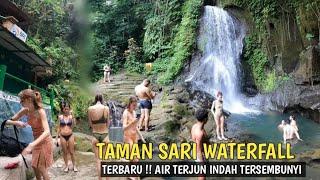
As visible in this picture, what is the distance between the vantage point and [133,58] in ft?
85.1

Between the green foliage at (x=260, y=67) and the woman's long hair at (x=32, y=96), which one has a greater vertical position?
the green foliage at (x=260, y=67)

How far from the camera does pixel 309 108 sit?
61.8ft

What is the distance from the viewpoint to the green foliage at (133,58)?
25438 millimetres

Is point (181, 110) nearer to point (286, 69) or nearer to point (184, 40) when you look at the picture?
point (286, 69)

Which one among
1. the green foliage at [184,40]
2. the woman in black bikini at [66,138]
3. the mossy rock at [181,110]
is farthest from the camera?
the green foliage at [184,40]

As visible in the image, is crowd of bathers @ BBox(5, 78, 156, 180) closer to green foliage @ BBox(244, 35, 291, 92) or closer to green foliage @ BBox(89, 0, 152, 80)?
green foliage @ BBox(244, 35, 291, 92)

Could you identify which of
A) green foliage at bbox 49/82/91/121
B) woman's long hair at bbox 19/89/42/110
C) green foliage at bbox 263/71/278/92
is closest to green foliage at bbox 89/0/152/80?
green foliage at bbox 49/82/91/121

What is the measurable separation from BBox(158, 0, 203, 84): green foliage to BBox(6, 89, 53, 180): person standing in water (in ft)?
57.5

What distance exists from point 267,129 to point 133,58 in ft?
39.0

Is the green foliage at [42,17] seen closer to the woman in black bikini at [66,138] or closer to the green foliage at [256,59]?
the woman in black bikini at [66,138]

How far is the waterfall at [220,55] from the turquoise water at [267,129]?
2.54 meters

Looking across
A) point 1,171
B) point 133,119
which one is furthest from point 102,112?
point 1,171

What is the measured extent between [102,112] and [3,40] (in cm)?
568

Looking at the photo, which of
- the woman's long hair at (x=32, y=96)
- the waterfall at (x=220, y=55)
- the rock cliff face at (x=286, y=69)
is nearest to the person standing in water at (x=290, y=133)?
the rock cliff face at (x=286, y=69)
